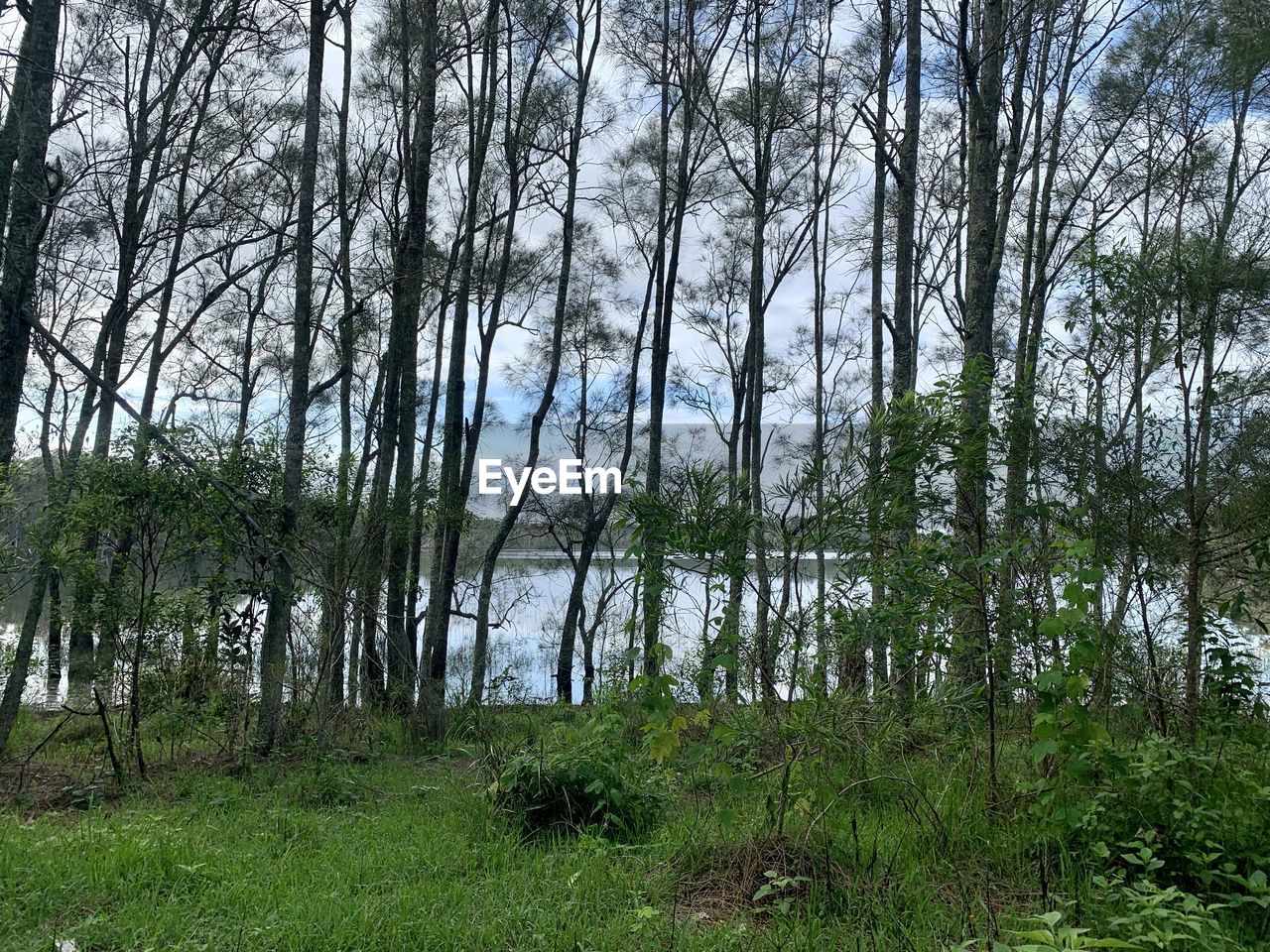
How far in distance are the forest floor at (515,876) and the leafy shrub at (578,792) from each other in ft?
0.30

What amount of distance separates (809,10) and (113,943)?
1219cm

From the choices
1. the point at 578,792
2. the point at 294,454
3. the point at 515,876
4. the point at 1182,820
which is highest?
the point at 294,454

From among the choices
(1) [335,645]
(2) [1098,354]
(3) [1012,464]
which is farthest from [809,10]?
(1) [335,645]

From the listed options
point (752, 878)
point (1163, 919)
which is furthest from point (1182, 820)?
point (752, 878)

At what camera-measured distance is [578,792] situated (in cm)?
401

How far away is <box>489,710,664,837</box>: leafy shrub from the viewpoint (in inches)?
154

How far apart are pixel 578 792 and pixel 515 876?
0.72 m

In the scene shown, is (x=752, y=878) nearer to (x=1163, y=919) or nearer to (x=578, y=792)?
(x=578, y=792)

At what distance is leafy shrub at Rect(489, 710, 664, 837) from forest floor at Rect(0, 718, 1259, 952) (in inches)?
3.6

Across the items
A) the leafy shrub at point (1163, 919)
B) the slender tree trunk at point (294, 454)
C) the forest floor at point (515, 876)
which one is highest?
the slender tree trunk at point (294, 454)

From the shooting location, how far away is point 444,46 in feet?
28.3

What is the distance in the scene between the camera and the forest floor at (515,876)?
2742 millimetres

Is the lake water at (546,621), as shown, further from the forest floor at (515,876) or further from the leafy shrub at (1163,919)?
the leafy shrub at (1163,919)

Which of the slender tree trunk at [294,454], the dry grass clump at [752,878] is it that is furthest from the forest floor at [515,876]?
the slender tree trunk at [294,454]
